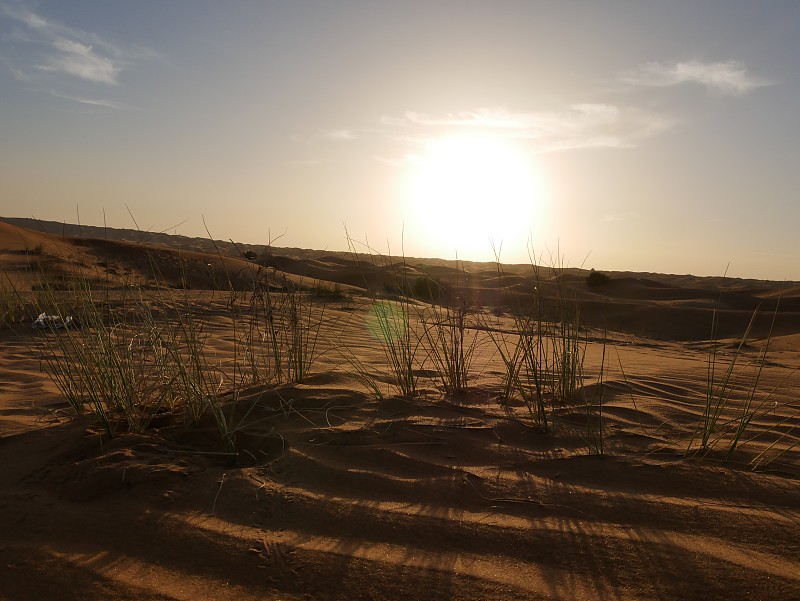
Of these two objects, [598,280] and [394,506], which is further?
[598,280]

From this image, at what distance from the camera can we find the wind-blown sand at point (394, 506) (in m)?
1.31

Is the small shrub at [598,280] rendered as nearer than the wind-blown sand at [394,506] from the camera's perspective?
No

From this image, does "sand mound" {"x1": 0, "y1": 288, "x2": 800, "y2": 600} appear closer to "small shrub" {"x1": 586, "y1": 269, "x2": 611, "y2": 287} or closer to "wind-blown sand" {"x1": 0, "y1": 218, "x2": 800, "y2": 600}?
"wind-blown sand" {"x1": 0, "y1": 218, "x2": 800, "y2": 600}

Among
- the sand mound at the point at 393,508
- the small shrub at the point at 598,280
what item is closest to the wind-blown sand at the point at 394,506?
the sand mound at the point at 393,508

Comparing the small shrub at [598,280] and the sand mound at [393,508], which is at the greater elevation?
the small shrub at [598,280]

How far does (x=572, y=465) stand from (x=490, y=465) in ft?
0.91

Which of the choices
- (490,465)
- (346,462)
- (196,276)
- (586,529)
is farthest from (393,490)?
(196,276)

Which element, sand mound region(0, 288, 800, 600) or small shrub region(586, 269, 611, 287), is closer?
sand mound region(0, 288, 800, 600)

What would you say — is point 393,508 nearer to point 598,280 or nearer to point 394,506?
point 394,506

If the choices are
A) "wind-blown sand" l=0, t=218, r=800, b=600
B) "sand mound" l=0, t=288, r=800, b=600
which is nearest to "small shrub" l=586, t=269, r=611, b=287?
"wind-blown sand" l=0, t=218, r=800, b=600

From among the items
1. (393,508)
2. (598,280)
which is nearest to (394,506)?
(393,508)

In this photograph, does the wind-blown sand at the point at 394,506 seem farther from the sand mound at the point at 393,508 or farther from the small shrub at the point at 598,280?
the small shrub at the point at 598,280

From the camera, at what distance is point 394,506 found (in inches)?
64.2

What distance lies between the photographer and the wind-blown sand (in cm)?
131
